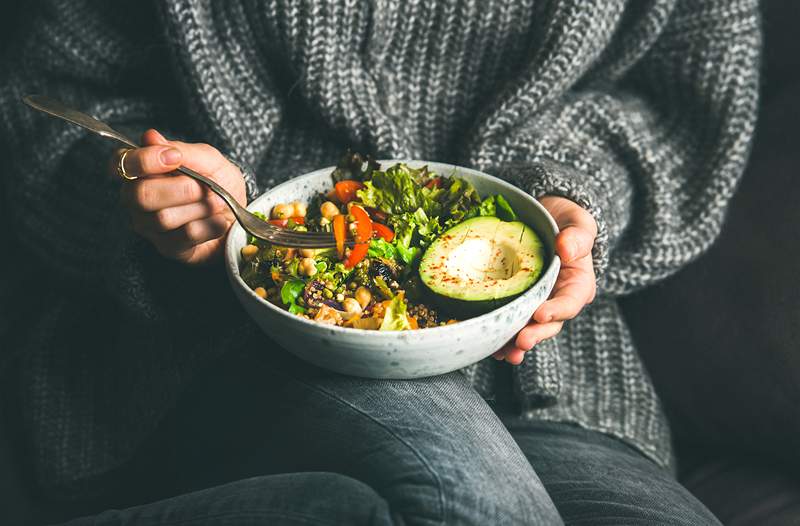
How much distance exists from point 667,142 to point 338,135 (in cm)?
50

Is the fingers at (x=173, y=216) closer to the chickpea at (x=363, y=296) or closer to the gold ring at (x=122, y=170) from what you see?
the gold ring at (x=122, y=170)

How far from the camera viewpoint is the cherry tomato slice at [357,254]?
741mm

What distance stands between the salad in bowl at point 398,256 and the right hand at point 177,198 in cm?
7

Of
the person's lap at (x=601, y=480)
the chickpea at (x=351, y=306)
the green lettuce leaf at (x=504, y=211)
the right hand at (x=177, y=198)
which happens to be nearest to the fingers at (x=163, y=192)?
the right hand at (x=177, y=198)

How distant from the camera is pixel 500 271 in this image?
2.45 ft

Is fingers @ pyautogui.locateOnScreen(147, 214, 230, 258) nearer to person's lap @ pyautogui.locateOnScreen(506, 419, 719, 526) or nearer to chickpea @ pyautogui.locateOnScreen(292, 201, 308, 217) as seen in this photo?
chickpea @ pyautogui.locateOnScreen(292, 201, 308, 217)

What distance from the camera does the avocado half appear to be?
2.24 ft

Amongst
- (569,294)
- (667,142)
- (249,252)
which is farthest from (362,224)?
(667,142)

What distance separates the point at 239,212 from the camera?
759 millimetres

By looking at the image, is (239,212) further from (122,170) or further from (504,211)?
(504,211)

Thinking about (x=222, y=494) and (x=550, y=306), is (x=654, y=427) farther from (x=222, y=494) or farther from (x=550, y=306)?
(x=222, y=494)

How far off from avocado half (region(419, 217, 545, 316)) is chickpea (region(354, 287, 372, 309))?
0.06 meters

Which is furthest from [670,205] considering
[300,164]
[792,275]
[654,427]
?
[300,164]

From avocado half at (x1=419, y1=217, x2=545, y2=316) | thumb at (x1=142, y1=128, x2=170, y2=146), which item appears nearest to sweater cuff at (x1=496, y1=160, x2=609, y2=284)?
avocado half at (x1=419, y1=217, x2=545, y2=316)
